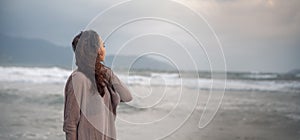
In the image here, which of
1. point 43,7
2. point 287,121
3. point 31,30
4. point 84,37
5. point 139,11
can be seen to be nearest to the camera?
point 84,37

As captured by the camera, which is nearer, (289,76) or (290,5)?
(290,5)

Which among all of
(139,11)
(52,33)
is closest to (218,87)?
(52,33)

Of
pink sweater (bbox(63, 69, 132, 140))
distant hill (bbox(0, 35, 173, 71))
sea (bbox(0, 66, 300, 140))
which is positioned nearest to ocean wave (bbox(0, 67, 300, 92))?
sea (bbox(0, 66, 300, 140))

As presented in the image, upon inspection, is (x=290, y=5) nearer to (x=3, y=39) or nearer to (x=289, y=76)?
(x=289, y=76)

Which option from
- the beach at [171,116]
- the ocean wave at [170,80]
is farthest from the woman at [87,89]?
the ocean wave at [170,80]

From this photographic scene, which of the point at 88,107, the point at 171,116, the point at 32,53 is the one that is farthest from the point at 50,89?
the point at 88,107

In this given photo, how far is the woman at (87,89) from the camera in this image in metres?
1.58

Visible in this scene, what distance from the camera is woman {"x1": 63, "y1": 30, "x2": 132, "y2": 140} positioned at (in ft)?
5.20

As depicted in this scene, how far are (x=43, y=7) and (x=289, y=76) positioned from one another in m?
3.97

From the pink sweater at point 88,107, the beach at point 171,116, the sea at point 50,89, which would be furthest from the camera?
the sea at point 50,89

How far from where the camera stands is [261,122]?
5.19 metres

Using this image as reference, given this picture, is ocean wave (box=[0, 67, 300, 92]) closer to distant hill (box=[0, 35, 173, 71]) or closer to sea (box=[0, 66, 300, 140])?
sea (box=[0, 66, 300, 140])

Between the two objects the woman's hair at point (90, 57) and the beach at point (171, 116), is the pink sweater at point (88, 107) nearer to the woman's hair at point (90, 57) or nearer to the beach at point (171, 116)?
the woman's hair at point (90, 57)

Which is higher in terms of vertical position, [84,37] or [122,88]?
[84,37]
